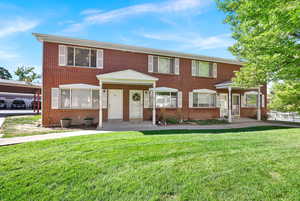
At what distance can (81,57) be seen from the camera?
33.9 ft

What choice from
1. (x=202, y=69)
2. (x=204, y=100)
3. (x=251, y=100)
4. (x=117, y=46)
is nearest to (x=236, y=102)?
(x=251, y=100)

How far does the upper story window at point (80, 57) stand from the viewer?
984 centimetres

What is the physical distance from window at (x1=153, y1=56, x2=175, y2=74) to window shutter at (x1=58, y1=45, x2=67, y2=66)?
6.26 metres

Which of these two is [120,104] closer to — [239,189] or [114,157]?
[114,157]

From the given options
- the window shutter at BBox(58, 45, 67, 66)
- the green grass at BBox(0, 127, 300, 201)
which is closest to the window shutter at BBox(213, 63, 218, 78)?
the green grass at BBox(0, 127, 300, 201)

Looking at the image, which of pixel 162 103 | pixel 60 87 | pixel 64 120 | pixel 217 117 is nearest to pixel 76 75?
pixel 60 87

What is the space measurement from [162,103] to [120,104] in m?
3.31

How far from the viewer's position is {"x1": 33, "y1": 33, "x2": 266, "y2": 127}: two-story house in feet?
31.9

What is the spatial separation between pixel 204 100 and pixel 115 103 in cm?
779

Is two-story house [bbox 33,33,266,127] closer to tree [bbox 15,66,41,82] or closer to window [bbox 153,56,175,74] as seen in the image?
window [bbox 153,56,175,74]

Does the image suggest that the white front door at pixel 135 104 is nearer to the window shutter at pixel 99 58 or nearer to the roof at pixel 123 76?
the roof at pixel 123 76

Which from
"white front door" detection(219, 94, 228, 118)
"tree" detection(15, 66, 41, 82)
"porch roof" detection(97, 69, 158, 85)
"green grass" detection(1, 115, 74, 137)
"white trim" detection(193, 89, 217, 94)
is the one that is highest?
"tree" detection(15, 66, 41, 82)

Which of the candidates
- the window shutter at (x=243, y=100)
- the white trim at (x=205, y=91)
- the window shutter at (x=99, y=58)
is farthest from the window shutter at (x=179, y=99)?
the window shutter at (x=243, y=100)

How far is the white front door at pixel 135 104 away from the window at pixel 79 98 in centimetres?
244
